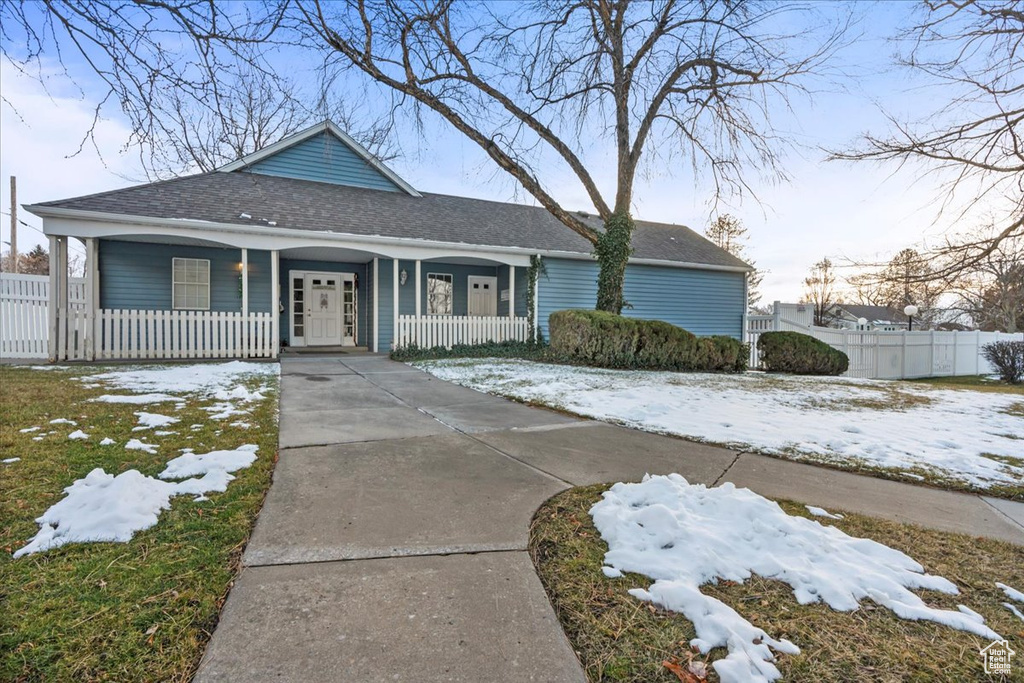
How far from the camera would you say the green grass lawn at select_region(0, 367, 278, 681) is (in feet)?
4.66

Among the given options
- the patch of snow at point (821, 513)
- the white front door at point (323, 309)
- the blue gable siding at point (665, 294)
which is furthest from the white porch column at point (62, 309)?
the patch of snow at point (821, 513)

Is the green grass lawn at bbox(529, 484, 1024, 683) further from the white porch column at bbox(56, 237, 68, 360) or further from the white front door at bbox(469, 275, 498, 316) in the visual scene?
the white front door at bbox(469, 275, 498, 316)

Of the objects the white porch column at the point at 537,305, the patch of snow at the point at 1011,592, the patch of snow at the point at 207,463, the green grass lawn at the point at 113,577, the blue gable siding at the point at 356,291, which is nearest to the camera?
the green grass lawn at the point at 113,577

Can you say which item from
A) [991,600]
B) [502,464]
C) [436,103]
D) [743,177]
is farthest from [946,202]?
[436,103]

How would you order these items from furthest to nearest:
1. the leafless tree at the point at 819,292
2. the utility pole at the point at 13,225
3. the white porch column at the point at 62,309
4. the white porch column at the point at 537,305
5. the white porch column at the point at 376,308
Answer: the leafless tree at the point at 819,292, the utility pole at the point at 13,225, the white porch column at the point at 537,305, the white porch column at the point at 376,308, the white porch column at the point at 62,309

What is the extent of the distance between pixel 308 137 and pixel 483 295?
21.8 feet

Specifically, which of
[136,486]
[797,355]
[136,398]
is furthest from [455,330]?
[136,486]

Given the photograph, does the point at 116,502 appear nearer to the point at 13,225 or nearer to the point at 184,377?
the point at 184,377

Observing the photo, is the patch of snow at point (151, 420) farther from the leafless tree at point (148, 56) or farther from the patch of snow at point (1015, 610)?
the patch of snow at point (1015, 610)

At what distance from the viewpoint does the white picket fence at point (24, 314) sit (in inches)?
368

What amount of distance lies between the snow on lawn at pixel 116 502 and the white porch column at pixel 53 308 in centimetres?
881

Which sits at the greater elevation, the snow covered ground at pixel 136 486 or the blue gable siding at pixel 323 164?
the blue gable siding at pixel 323 164

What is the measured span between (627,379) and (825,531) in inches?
223

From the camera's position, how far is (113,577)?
1822 millimetres
